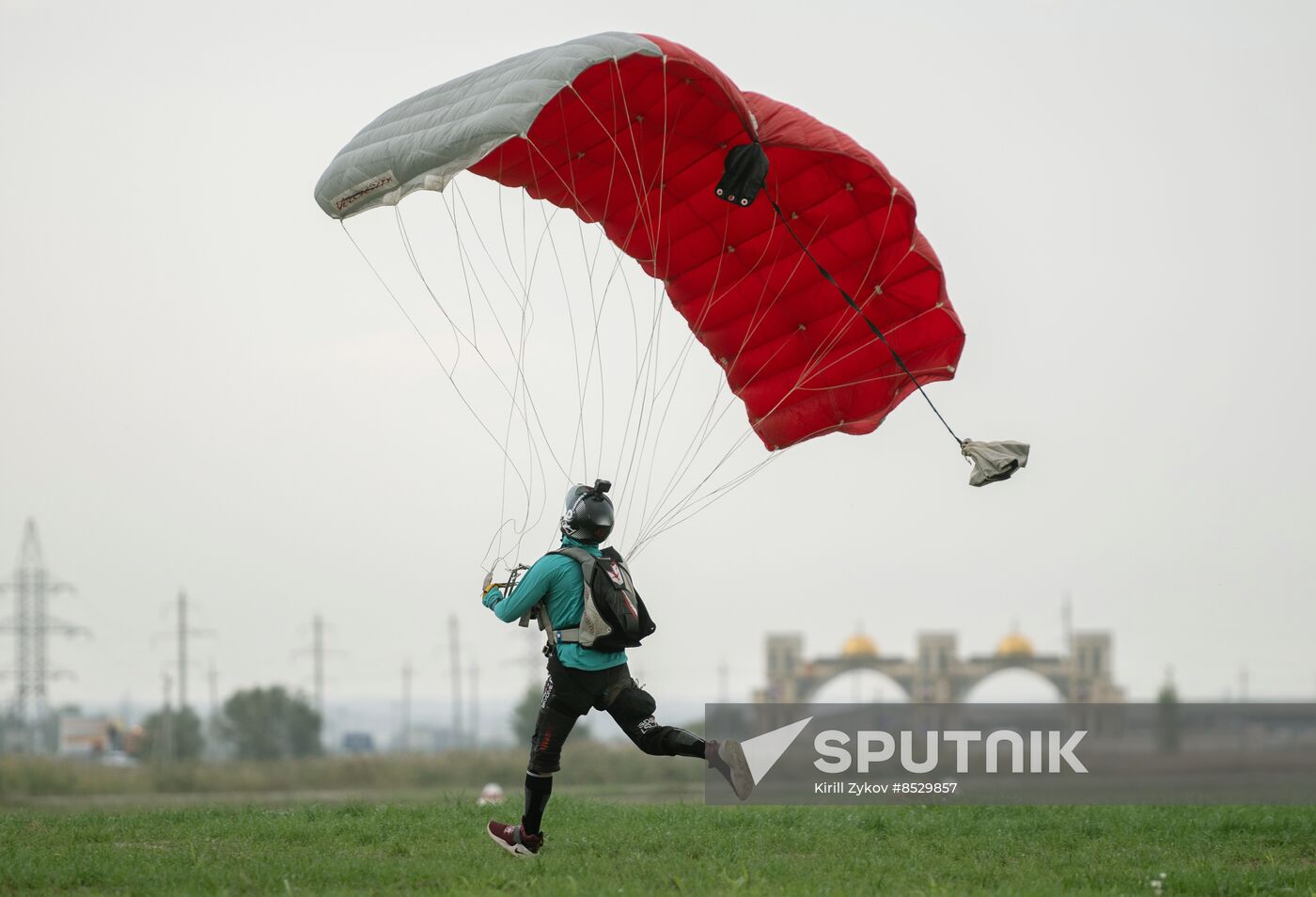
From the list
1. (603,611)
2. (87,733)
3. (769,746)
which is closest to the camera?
(603,611)

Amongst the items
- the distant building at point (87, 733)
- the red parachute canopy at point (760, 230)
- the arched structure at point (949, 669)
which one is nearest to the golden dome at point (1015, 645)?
the arched structure at point (949, 669)

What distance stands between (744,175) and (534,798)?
15.9 ft

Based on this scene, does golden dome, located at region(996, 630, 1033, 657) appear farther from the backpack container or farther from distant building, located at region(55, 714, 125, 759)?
the backpack container

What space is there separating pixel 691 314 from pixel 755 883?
249 inches

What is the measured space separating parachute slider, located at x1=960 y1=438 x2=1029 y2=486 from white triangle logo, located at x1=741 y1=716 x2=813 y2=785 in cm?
246

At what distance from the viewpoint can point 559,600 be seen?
8.91 metres

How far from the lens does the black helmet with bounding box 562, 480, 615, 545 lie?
912 centimetres

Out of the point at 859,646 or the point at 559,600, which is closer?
the point at 559,600

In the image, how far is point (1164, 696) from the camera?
105625 mm

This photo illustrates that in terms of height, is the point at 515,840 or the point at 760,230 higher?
the point at 760,230

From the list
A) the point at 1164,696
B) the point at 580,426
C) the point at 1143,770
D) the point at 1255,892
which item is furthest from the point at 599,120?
the point at 1164,696

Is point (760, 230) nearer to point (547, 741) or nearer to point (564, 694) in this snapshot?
point (564, 694)

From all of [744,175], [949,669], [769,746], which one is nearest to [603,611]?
[769,746]

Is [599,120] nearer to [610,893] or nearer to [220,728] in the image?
[610,893]
